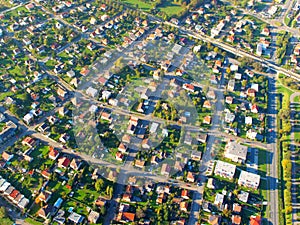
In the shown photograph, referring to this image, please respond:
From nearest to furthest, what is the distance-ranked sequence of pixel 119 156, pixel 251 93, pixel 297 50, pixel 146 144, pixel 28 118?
pixel 119 156, pixel 146 144, pixel 28 118, pixel 251 93, pixel 297 50

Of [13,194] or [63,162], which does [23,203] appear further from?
[63,162]

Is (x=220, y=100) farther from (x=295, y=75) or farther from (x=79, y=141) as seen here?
(x=79, y=141)

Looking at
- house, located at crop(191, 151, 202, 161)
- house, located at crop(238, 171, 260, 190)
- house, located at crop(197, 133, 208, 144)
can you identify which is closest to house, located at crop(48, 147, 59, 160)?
house, located at crop(191, 151, 202, 161)

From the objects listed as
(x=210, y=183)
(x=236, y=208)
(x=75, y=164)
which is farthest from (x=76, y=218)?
(x=236, y=208)

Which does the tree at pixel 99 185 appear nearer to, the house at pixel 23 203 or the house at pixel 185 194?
the house at pixel 23 203

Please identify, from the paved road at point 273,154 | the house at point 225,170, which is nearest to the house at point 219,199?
the house at point 225,170

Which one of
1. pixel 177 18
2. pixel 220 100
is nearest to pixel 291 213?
pixel 220 100
